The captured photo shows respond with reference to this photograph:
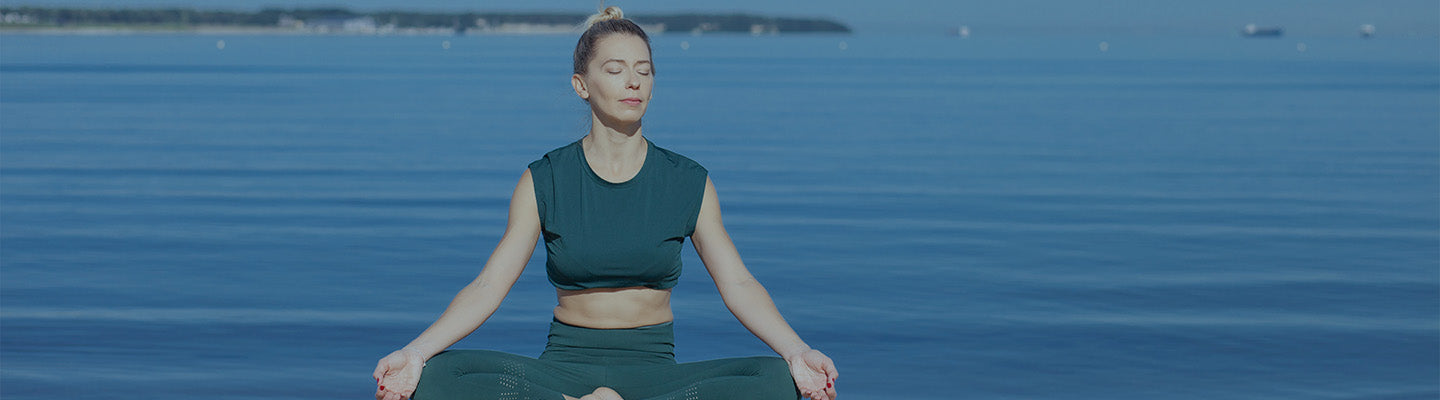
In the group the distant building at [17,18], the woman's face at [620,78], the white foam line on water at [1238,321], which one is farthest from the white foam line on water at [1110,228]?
the distant building at [17,18]

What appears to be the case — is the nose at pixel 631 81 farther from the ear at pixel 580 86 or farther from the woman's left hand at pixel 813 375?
the woman's left hand at pixel 813 375

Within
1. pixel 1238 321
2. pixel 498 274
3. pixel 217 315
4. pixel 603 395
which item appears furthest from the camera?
pixel 1238 321

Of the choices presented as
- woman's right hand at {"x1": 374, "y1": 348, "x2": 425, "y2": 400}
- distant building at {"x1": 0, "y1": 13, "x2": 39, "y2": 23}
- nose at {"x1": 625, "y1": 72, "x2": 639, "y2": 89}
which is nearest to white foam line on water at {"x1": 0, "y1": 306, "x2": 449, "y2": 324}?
nose at {"x1": 625, "y1": 72, "x2": 639, "y2": 89}

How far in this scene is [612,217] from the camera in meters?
4.62

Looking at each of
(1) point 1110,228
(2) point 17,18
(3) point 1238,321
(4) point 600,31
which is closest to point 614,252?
(4) point 600,31

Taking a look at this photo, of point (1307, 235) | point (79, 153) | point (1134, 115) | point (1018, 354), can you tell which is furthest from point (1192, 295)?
point (1134, 115)

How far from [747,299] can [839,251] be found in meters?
7.97

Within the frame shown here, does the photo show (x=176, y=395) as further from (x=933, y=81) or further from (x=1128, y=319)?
(x=933, y=81)

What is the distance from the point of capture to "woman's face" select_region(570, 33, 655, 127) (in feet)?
15.3

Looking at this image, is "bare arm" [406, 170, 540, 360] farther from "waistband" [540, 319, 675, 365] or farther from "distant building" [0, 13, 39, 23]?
"distant building" [0, 13, 39, 23]

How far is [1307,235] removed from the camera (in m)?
13.8

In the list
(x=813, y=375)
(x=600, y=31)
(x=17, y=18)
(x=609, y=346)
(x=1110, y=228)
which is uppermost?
(x=17, y=18)

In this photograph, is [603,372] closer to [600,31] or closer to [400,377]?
[400,377]

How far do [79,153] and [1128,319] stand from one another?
15.8m
